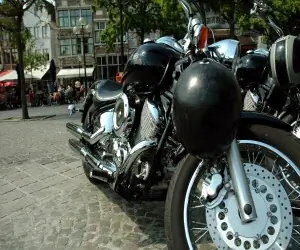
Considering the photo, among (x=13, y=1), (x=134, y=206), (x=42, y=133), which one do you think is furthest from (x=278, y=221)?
(x=13, y=1)

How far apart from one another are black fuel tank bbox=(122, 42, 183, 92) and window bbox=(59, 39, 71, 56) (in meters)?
54.3

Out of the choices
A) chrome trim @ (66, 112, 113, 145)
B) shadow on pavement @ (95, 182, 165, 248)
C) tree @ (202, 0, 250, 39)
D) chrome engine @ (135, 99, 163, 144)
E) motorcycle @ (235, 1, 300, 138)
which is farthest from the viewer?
tree @ (202, 0, 250, 39)

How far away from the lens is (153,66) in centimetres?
296

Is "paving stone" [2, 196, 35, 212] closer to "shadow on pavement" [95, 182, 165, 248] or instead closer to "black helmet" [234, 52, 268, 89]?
"shadow on pavement" [95, 182, 165, 248]

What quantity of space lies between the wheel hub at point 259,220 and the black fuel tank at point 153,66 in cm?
93

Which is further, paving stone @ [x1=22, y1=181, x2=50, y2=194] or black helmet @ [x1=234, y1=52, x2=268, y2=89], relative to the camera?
paving stone @ [x1=22, y1=181, x2=50, y2=194]

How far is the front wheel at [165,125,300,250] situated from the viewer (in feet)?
6.95

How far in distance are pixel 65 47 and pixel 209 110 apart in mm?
56049

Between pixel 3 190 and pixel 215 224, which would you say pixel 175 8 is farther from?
pixel 215 224

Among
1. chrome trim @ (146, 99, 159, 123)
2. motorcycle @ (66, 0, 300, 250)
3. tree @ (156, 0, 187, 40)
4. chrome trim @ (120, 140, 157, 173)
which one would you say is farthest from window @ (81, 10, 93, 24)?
motorcycle @ (66, 0, 300, 250)

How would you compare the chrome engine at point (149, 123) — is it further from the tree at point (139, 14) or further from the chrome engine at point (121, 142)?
the tree at point (139, 14)

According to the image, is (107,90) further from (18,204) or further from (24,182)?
(24,182)

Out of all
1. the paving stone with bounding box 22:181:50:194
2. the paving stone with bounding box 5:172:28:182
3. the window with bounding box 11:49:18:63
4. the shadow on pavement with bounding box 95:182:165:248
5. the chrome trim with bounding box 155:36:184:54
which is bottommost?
the window with bounding box 11:49:18:63

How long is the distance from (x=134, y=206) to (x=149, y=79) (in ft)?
4.35
